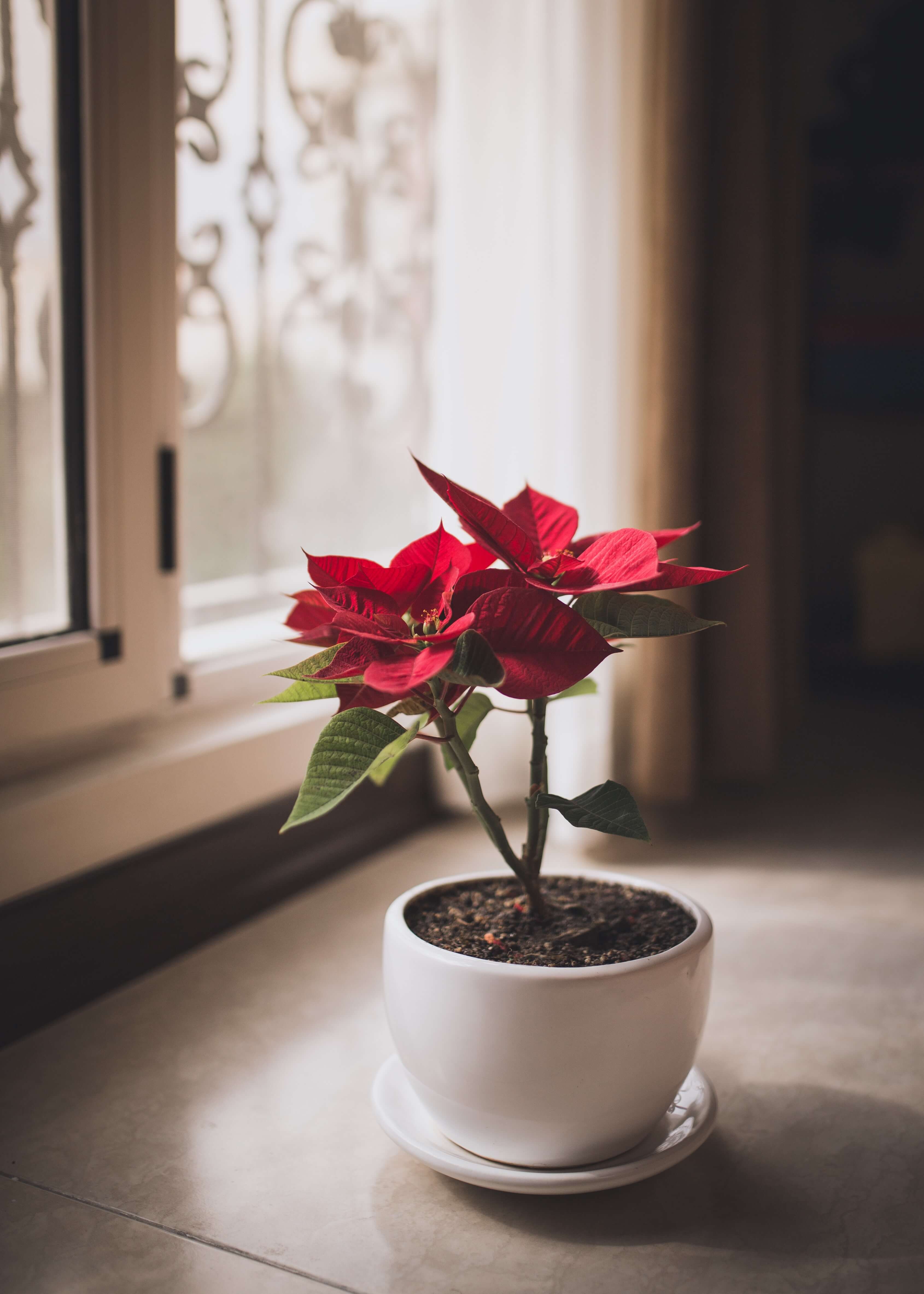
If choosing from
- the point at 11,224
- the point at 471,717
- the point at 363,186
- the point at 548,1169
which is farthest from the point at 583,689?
the point at 363,186

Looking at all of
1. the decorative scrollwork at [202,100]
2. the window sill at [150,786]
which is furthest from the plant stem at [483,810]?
the decorative scrollwork at [202,100]

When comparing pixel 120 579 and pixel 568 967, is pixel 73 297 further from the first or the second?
pixel 568 967

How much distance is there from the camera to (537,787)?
0.69m

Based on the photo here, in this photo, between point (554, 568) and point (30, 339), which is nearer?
point (554, 568)

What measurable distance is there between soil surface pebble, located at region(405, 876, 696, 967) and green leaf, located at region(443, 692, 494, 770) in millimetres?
97

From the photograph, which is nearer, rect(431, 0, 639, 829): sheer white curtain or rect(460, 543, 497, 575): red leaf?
rect(460, 543, 497, 575): red leaf

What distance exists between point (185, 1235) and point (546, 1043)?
0.80ft

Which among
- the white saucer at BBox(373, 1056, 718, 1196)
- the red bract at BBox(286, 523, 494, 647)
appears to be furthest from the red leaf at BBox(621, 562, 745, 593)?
the white saucer at BBox(373, 1056, 718, 1196)

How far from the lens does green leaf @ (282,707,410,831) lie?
0.58m

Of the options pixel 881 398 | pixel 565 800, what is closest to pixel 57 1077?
pixel 565 800

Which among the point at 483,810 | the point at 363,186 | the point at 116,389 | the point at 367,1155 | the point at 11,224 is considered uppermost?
the point at 363,186

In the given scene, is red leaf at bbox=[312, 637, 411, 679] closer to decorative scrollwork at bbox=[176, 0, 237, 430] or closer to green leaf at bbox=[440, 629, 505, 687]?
green leaf at bbox=[440, 629, 505, 687]

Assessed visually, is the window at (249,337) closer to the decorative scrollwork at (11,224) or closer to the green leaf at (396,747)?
the decorative scrollwork at (11,224)

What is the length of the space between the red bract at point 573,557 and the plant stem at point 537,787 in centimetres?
8
